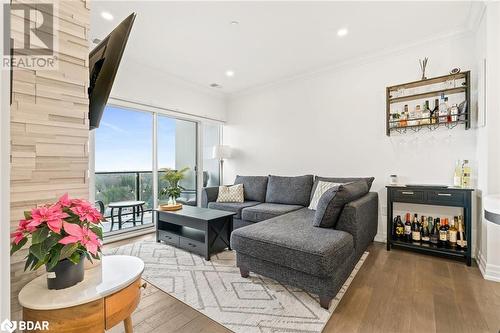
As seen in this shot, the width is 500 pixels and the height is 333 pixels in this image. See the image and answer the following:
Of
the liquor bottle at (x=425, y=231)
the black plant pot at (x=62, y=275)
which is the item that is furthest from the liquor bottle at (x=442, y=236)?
the black plant pot at (x=62, y=275)

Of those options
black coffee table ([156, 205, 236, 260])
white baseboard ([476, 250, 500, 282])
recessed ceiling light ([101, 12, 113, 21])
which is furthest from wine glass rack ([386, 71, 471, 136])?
recessed ceiling light ([101, 12, 113, 21])

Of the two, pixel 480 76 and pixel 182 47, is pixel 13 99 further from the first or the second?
pixel 480 76

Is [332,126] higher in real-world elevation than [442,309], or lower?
higher

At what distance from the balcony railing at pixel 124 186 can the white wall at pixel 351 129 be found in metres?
1.94

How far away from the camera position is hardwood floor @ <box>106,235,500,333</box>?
5.12 ft

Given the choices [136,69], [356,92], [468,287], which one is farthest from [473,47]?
[136,69]

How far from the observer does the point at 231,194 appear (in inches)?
159

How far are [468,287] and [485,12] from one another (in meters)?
2.70

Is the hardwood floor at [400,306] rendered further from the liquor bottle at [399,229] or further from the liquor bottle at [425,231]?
the liquor bottle at [399,229]

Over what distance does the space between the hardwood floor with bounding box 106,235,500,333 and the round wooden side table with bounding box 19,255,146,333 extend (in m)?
0.84

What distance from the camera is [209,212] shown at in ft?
10.0

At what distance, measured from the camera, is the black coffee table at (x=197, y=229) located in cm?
271

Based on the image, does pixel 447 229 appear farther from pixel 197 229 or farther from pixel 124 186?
pixel 124 186

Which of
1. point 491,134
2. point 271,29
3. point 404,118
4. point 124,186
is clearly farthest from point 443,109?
point 124,186
